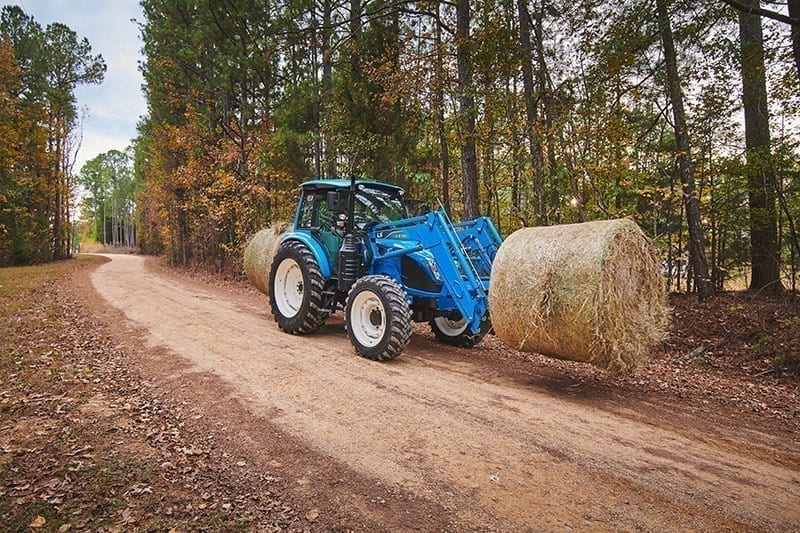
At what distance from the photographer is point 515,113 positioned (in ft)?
29.2

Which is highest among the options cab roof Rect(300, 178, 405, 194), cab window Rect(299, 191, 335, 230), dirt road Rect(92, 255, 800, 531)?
cab roof Rect(300, 178, 405, 194)

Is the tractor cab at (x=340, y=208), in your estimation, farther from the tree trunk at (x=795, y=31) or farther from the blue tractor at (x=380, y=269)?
the tree trunk at (x=795, y=31)

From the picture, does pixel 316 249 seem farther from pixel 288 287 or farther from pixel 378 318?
pixel 378 318

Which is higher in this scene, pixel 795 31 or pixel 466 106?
pixel 466 106

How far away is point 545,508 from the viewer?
2.50 meters

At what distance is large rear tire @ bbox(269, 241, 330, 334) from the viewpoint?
6598 mm

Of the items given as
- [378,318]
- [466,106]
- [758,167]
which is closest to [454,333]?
[378,318]

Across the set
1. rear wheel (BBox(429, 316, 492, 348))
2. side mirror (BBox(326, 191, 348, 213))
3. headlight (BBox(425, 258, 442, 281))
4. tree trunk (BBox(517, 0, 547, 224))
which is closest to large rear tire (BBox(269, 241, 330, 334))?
side mirror (BBox(326, 191, 348, 213))

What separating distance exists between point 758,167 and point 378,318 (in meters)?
6.68

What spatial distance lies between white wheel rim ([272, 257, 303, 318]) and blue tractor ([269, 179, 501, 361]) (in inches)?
0.7

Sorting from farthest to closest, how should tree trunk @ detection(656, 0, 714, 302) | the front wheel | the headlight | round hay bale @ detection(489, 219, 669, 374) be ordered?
tree trunk @ detection(656, 0, 714, 302)
the headlight
the front wheel
round hay bale @ detection(489, 219, 669, 374)

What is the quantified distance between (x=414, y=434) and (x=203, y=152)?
1587 centimetres

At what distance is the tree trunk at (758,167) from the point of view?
7129 mm

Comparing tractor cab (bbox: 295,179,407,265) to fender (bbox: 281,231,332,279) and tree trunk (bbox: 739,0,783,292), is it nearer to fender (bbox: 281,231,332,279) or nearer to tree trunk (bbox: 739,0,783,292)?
fender (bbox: 281,231,332,279)
